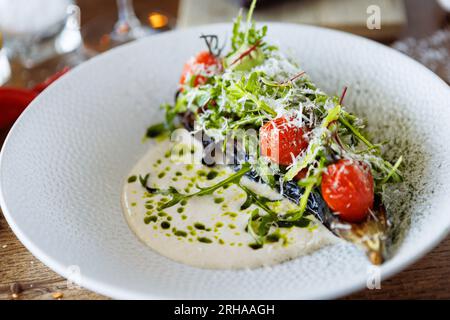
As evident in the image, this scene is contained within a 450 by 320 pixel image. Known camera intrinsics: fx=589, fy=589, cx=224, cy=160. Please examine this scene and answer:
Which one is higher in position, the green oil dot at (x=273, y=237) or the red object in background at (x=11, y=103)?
the red object in background at (x=11, y=103)

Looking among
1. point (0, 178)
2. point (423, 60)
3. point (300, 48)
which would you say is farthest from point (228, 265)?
point (423, 60)

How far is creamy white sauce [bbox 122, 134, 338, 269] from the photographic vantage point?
1701mm

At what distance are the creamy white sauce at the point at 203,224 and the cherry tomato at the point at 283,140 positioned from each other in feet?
0.61

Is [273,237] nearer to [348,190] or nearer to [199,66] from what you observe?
[348,190]

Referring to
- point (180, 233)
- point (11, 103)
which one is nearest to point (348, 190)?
point (180, 233)

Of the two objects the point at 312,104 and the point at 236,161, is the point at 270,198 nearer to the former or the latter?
the point at 236,161

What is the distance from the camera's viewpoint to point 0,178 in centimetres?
181

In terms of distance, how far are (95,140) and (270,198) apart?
2.34 ft

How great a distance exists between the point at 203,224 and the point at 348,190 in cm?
48

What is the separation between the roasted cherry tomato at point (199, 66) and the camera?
2207 mm

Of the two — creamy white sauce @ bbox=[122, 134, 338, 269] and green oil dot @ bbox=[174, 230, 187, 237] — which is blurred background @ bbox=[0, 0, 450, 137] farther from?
green oil dot @ bbox=[174, 230, 187, 237]

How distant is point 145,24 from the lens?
3.41m

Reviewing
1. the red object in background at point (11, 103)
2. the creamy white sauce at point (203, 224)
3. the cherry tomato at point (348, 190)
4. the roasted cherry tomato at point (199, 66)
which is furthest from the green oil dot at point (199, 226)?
the red object in background at point (11, 103)

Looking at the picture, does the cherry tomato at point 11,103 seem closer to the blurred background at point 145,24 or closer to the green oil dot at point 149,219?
the blurred background at point 145,24
